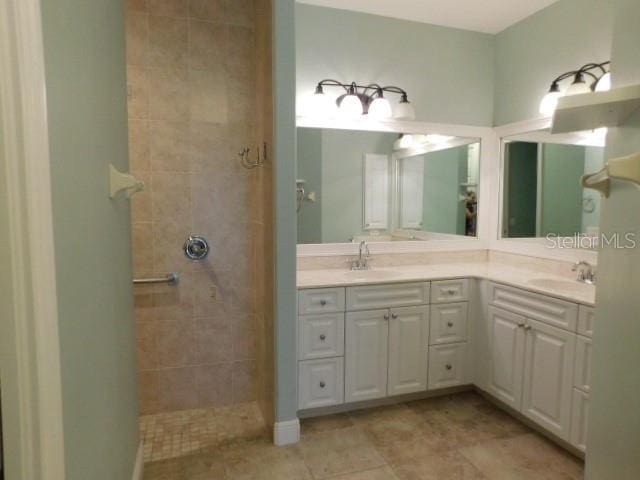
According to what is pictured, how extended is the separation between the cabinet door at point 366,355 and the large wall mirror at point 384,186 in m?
0.68

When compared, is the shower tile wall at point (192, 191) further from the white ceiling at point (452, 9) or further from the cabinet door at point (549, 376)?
the cabinet door at point (549, 376)

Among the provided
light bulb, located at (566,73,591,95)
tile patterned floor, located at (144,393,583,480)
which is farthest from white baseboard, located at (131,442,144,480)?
light bulb, located at (566,73,591,95)

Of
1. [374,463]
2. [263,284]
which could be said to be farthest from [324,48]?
[374,463]

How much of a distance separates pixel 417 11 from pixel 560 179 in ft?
5.03

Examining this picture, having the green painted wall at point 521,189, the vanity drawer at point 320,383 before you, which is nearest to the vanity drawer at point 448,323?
the vanity drawer at point 320,383

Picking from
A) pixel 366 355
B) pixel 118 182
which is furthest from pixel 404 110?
pixel 118 182

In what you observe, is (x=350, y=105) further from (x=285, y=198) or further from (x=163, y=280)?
(x=163, y=280)

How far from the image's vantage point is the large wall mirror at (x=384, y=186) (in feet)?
9.16

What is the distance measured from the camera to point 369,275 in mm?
2727

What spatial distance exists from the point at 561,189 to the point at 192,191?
2481 mm

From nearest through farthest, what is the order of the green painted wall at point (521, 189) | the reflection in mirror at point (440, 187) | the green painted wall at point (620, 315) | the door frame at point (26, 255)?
the door frame at point (26, 255)
the green painted wall at point (620, 315)
the green painted wall at point (521, 189)
the reflection in mirror at point (440, 187)

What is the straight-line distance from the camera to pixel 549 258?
2729 mm

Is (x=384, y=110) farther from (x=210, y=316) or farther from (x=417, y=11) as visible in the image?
(x=210, y=316)

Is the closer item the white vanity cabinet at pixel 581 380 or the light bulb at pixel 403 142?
the white vanity cabinet at pixel 581 380
